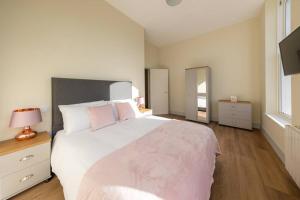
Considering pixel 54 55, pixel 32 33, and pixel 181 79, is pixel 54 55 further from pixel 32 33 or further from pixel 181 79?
pixel 181 79

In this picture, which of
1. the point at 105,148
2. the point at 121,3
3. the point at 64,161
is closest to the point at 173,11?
the point at 121,3

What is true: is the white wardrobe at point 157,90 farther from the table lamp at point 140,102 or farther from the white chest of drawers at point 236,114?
the white chest of drawers at point 236,114

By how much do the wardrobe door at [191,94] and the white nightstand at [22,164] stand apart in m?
3.86

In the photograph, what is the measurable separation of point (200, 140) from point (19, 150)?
200 cm

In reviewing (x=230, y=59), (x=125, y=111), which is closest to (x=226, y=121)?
(x=230, y=59)

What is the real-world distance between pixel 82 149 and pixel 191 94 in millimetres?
3759

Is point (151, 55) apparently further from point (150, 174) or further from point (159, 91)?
point (150, 174)

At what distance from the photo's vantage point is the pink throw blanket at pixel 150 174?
0.79m

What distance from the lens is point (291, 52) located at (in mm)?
1396

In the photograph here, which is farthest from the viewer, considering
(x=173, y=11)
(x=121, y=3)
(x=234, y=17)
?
(x=234, y=17)

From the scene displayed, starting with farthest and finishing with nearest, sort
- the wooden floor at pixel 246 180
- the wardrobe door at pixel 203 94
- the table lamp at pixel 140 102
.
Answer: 1. the wardrobe door at pixel 203 94
2. the table lamp at pixel 140 102
3. the wooden floor at pixel 246 180

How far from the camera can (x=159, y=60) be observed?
5625mm

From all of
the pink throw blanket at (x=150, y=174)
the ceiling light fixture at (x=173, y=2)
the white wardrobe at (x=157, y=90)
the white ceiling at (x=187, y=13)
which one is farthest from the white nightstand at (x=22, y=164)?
the white wardrobe at (x=157, y=90)

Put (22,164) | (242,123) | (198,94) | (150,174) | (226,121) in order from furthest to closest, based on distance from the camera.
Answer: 1. (198,94)
2. (226,121)
3. (242,123)
4. (22,164)
5. (150,174)
